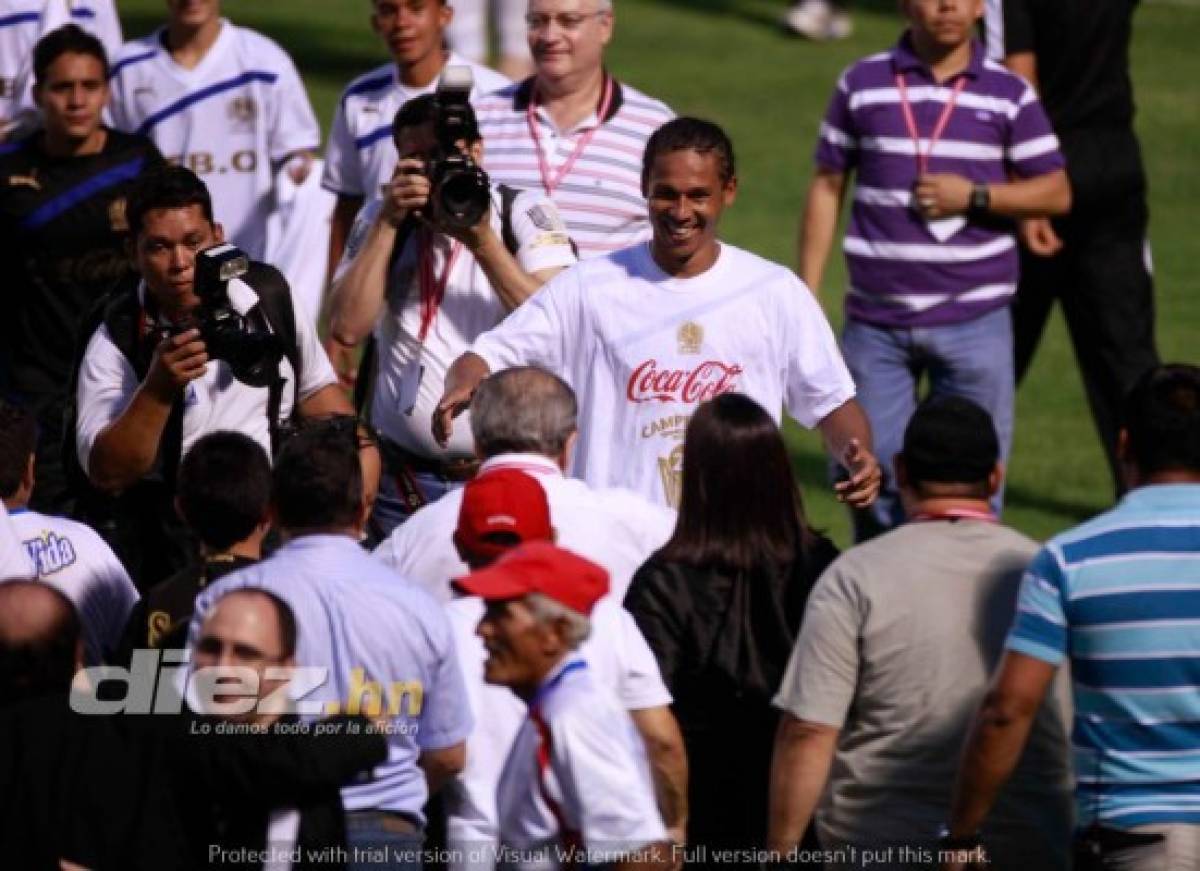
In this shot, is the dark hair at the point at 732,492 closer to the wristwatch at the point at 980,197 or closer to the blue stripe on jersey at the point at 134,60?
the wristwatch at the point at 980,197

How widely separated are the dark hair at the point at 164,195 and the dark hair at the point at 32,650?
226cm

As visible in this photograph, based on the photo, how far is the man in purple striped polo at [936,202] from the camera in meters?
10.1

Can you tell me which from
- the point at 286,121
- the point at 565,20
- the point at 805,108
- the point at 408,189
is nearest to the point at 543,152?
the point at 565,20

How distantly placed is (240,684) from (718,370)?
2.32 meters

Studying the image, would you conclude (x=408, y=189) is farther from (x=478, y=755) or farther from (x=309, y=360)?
(x=478, y=755)

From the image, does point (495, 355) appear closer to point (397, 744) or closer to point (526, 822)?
point (397, 744)

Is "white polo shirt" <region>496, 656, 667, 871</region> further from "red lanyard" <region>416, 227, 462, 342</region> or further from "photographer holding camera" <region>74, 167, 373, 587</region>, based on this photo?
"red lanyard" <region>416, 227, 462, 342</region>

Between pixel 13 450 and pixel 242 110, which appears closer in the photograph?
pixel 13 450

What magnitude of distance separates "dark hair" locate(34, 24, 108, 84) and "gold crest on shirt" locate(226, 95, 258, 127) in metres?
1.05

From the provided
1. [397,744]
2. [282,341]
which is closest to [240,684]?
[397,744]

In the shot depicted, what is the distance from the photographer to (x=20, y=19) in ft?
38.4

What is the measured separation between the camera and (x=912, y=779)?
21.2 feet

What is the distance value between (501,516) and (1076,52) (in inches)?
212

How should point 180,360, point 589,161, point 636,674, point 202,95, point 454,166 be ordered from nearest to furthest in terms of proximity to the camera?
point 636,674 → point 180,360 → point 454,166 → point 589,161 → point 202,95
